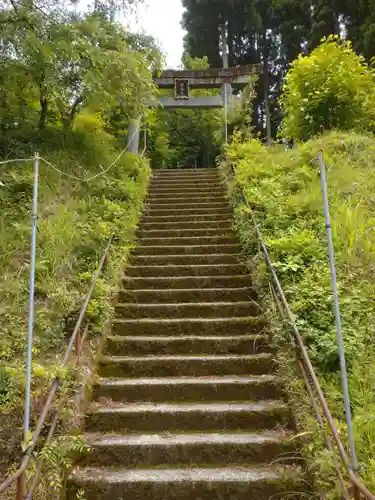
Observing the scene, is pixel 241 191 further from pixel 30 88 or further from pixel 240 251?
pixel 30 88

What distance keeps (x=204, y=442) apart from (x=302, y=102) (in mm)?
7051

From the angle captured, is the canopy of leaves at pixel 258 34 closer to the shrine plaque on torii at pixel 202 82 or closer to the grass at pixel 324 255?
the shrine plaque on torii at pixel 202 82

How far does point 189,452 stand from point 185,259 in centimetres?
300

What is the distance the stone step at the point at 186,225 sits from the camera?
6.67 metres

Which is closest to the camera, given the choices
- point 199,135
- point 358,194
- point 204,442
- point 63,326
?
point 204,442

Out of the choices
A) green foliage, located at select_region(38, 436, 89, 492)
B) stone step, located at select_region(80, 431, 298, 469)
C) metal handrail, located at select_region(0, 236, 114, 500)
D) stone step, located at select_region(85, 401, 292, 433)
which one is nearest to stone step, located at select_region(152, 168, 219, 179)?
metal handrail, located at select_region(0, 236, 114, 500)

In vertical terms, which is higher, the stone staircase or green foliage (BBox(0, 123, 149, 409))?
green foliage (BBox(0, 123, 149, 409))

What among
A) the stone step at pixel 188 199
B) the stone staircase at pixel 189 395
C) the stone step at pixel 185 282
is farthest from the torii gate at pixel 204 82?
the stone step at pixel 185 282

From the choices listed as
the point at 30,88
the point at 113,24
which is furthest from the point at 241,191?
the point at 30,88

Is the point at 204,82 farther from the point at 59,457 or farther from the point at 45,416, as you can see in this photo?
the point at 59,457

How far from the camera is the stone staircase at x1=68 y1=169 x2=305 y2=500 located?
2.68m

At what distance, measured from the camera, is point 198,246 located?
5820 millimetres

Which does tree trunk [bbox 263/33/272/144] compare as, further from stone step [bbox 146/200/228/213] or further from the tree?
the tree

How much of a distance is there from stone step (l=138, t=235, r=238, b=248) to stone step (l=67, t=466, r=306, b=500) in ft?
12.0
